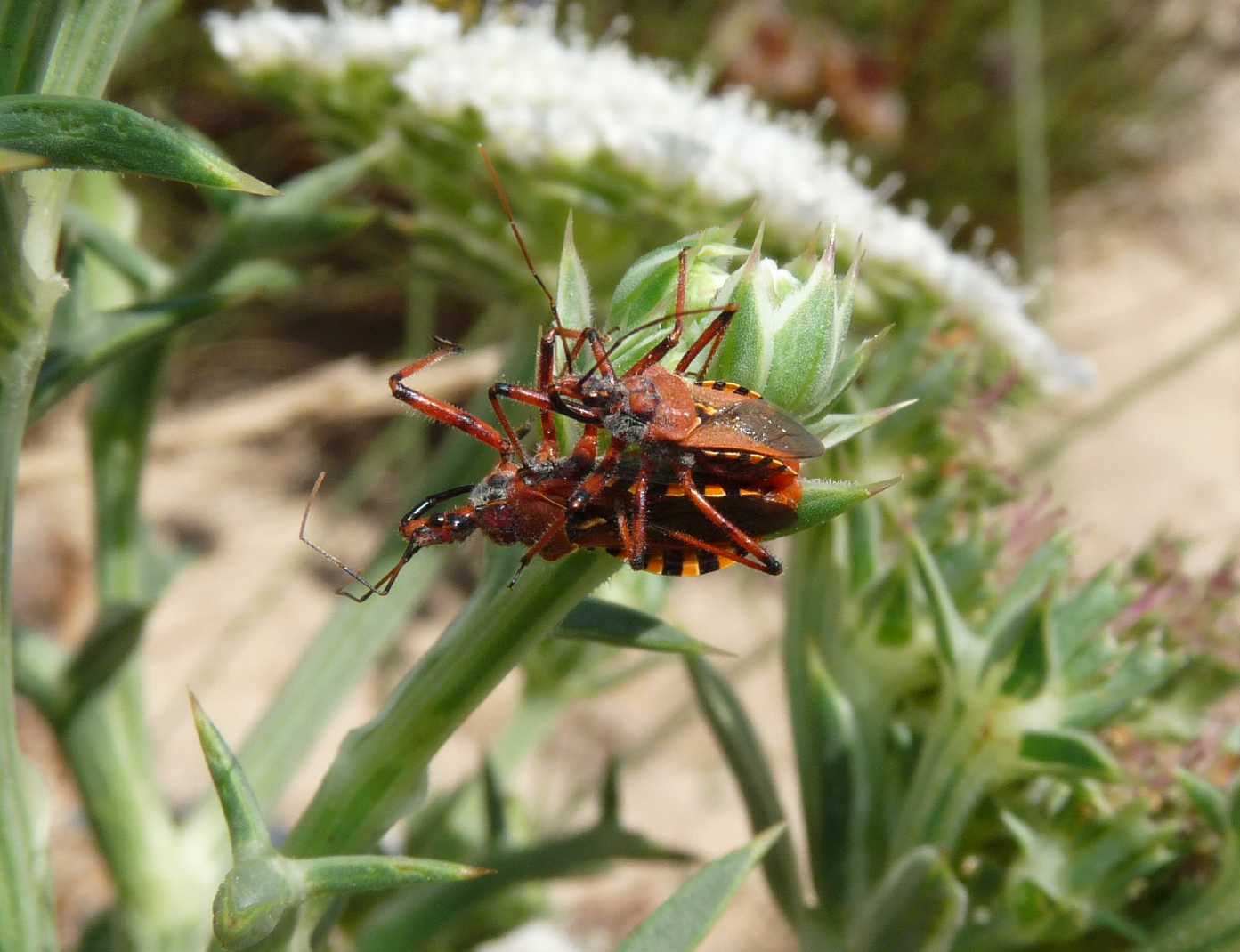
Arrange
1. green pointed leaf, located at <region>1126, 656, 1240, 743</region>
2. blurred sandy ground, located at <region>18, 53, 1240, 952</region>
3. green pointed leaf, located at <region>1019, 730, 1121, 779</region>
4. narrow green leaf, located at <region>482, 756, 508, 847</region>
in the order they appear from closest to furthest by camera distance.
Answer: green pointed leaf, located at <region>1019, 730, 1121, 779</region> → green pointed leaf, located at <region>1126, 656, 1240, 743</region> → narrow green leaf, located at <region>482, 756, 508, 847</region> → blurred sandy ground, located at <region>18, 53, 1240, 952</region>

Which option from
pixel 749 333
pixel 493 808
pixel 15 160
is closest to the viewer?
pixel 15 160

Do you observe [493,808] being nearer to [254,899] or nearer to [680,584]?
[254,899]

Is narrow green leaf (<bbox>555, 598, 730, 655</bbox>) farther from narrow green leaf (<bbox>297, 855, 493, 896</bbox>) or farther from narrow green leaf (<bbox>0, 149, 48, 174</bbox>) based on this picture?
narrow green leaf (<bbox>0, 149, 48, 174</bbox>)

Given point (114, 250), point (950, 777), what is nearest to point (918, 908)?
point (950, 777)

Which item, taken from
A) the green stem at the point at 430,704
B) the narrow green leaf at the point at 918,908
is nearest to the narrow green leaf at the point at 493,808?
the narrow green leaf at the point at 918,908

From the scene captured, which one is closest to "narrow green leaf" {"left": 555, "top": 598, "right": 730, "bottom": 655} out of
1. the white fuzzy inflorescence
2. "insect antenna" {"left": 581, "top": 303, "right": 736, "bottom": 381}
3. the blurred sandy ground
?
"insect antenna" {"left": 581, "top": 303, "right": 736, "bottom": 381}
